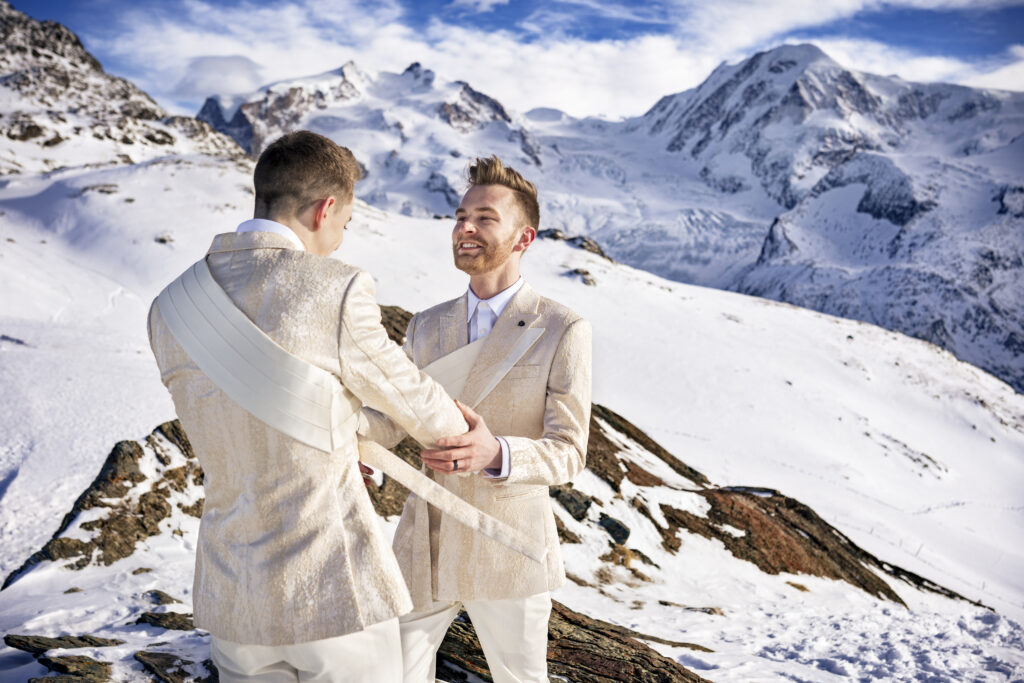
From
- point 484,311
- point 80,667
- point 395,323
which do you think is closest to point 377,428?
point 484,311

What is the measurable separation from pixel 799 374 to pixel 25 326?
31.3m

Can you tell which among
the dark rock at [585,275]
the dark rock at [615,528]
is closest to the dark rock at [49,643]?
the dark rock at [615,528]

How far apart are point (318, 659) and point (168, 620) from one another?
3.35m

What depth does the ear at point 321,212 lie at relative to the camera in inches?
89.4

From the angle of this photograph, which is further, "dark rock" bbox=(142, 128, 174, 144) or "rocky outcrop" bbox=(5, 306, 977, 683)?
"dark rock" bbox=(142, 128, 174, 144)

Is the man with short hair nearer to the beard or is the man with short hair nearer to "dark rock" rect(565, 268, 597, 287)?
the beard

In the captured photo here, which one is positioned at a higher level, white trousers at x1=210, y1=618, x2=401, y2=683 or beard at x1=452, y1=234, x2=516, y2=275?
beard at x1=452, y1=234, x2=516, y2=275

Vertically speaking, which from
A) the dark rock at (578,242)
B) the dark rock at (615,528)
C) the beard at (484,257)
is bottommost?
the dark rock at (615,528)

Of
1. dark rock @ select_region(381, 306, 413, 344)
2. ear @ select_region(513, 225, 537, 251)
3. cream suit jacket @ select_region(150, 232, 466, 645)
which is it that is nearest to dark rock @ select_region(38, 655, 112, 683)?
cream suit jacket @ select_region(150, 232, 466, 645)

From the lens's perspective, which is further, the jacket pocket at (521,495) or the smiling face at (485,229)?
the smiling face at (485,229)

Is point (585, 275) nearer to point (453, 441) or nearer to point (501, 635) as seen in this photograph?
point (501, 635)

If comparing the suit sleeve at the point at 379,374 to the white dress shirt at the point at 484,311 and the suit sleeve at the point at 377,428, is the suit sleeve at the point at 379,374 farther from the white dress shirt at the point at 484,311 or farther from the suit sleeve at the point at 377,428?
the white dress shirt at the point at 484,311

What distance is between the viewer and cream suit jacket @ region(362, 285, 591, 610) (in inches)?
111

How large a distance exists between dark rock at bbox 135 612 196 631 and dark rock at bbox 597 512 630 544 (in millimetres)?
6351
